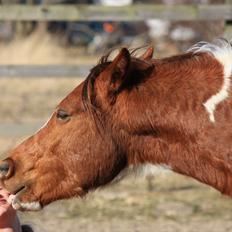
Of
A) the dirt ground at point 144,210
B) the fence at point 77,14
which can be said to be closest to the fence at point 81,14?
the fence at point 77,14

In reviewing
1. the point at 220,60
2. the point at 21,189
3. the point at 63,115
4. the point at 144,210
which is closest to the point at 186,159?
the point at 220,60

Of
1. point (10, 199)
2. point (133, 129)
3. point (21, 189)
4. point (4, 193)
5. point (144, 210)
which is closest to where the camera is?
point (133, 129)

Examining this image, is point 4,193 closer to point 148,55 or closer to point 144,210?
point 148,55

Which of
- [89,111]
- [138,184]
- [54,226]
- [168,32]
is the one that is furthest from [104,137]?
[168,32]

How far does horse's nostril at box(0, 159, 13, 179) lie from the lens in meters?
3.94

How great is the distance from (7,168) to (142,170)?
62 centimetres

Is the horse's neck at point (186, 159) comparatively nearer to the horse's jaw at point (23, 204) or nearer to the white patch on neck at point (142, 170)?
the white patch on neck at point (142, 170)

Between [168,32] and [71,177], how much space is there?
1368 cm

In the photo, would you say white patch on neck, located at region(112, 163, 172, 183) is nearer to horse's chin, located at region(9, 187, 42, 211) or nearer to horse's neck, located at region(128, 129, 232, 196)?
horse's neck, located at region(128, 129, 232, 196)

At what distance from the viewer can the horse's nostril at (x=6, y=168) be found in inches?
155

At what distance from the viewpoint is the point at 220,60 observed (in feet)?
12.1

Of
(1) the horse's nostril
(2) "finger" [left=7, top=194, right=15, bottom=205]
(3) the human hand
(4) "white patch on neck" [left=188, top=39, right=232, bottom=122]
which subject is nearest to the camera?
(4) "white patch on neck" [left=188, top=39, right=232, bottom=122]

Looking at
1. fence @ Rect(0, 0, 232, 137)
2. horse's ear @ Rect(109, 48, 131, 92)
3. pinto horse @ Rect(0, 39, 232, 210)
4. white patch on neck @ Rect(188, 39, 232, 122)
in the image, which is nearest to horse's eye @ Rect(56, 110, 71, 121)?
pinto horse @ Rect(0, 39, 232, 210)

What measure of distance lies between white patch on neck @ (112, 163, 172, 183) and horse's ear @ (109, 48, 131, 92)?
1.22ft
